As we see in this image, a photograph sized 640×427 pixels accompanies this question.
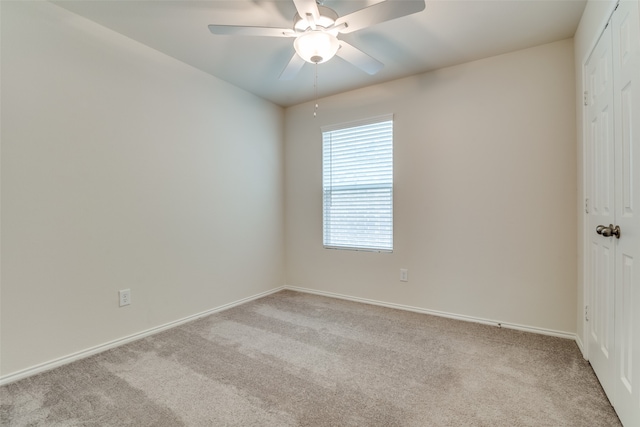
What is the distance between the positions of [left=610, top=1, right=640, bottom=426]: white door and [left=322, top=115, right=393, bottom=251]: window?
1825 mm

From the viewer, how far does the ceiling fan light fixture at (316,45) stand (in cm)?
176

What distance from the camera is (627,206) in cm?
138

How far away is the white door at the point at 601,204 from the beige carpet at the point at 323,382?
0.72 ft

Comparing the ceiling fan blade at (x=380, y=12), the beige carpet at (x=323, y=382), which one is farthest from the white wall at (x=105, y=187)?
the ceiling fan blade at (x=380, y=12)

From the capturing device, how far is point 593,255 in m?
1.89

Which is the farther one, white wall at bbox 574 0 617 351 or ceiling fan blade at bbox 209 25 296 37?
white wall at bbox 574 0 617 351

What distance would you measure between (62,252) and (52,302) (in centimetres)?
33

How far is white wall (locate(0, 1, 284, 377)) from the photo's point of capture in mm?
1835

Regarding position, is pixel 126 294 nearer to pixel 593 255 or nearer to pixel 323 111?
pixel 323 111

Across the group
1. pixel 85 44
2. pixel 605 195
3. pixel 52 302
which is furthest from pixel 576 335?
pixel 85 44

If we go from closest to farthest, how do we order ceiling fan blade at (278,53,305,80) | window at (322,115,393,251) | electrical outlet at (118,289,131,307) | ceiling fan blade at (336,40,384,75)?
ceiling fan blade at (336,40,384,75)
ceiling fan blade at (278,53,305,80)
electrical outlet at (118,289,131,307)
window at (322,115,393,251)

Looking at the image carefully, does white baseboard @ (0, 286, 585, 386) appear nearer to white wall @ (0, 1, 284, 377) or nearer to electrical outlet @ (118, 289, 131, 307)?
white wall @ (0, 1, 284, 377)

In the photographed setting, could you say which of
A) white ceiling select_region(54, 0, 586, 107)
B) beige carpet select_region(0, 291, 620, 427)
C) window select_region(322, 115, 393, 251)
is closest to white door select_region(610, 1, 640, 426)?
beige carpet select_region(0, 291, 620, 427)

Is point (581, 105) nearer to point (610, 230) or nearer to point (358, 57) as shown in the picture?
point (610, 230)
